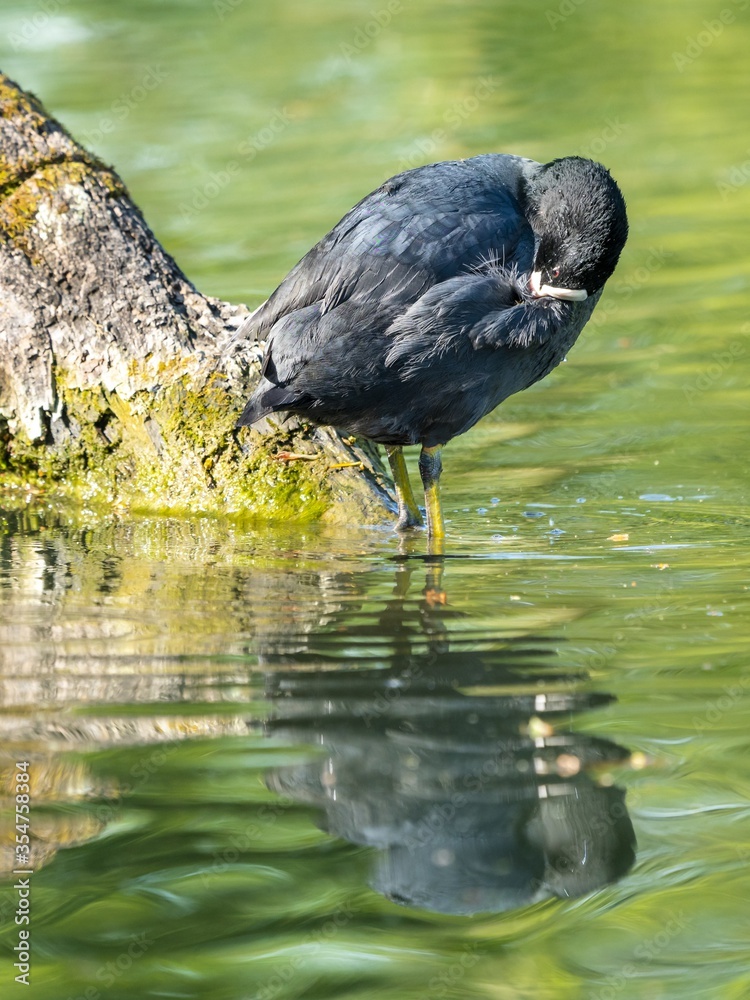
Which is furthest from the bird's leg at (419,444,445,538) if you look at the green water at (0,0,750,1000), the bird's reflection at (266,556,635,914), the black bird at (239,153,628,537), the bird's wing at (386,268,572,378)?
the bird's reflection at (266,556,635,914)

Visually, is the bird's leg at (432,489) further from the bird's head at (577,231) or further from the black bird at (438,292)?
the bird's head at (577,231)

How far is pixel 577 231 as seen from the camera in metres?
4.76

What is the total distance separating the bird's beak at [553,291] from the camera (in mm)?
4848

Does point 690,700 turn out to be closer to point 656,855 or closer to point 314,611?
point 656,855

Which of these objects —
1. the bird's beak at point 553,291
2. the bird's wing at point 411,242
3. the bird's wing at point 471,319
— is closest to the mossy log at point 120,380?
the bird's wing at point 411,242

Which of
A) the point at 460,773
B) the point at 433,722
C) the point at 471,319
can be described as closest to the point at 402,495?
the point at 471,319

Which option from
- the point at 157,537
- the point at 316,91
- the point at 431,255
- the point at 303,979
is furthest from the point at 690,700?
the point at 316,91

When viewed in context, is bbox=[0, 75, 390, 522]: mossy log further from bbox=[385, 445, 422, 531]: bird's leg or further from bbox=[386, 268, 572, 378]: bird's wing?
bbox=[386, 268, 572, 378]: bird's wing

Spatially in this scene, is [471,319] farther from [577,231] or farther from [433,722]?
[433,722]

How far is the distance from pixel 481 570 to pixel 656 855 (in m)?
2.09

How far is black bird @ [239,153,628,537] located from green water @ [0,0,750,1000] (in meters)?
0.64

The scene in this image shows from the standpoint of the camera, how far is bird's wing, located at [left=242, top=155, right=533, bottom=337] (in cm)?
477

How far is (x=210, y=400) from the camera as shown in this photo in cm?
565

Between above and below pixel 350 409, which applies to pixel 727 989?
below
